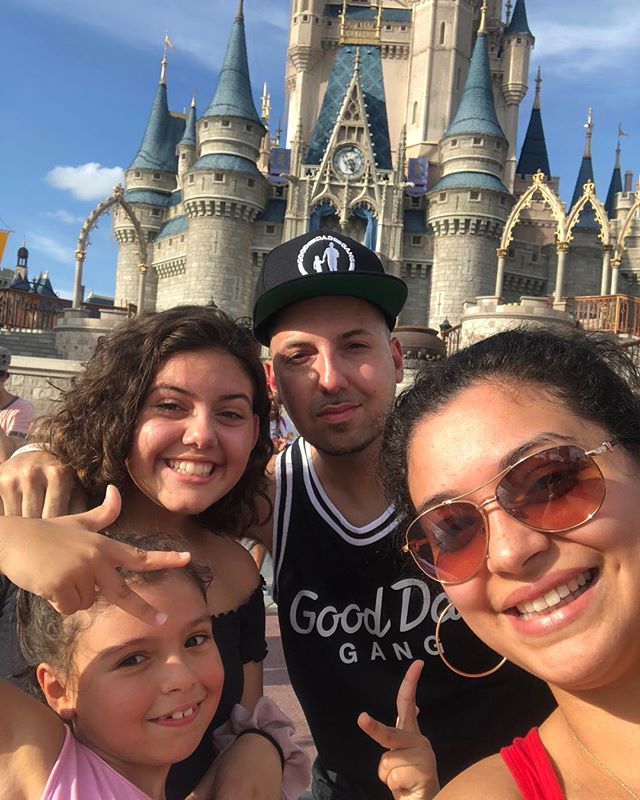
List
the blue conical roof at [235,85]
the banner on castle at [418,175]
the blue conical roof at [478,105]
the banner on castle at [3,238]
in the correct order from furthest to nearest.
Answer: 1. the banner on castle at [418,175]
2. the blue conical roof at [235,85]
3. the blue conical roof at [478,105]
4. the banner on castle at [3,238]

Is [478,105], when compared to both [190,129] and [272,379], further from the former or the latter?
[272,379]

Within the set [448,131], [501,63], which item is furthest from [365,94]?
[501,63]

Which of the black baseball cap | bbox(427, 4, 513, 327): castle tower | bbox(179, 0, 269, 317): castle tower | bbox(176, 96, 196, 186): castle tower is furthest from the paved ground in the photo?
bbox(176, 96, 196, 186): castle tower

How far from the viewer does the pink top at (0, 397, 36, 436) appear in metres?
4.62

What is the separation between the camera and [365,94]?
37.5 meters

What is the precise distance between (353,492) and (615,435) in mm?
941

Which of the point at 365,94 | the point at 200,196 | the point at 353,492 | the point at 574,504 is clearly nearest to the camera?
the point at 574,504

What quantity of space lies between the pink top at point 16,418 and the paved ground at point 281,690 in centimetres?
201

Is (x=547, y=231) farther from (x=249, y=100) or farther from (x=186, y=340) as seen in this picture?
(x=186, y=340)

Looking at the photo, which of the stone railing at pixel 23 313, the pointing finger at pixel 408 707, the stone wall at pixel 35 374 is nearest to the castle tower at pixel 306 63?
the stone railing at pixel 23 313

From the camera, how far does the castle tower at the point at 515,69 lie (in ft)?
132

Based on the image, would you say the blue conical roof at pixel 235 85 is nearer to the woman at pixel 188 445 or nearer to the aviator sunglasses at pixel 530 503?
the woman at pixel 188 445

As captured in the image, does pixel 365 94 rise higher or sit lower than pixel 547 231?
higher

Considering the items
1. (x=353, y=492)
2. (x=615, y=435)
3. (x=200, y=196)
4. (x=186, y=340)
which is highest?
(x=200, y=196)
